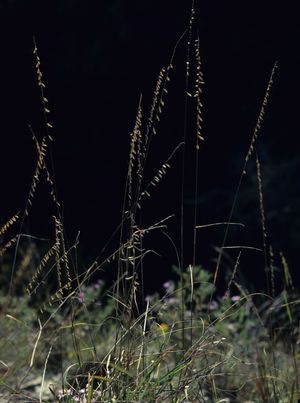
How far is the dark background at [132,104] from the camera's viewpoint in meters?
7.24

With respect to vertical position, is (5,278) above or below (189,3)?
below

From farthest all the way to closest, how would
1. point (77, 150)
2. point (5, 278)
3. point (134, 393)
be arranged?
point (77, 150) < point (5, 278) < point (134, 393)

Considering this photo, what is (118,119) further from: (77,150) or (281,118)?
(281,118)

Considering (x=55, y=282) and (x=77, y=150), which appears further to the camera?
(x=77, y=150)

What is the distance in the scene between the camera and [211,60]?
288 inches

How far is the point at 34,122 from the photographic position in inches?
292

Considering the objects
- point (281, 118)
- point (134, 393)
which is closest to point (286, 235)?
point (281, 118)

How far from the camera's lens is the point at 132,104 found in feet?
24.1

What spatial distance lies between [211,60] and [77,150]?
128cm

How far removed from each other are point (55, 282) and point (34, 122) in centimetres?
166

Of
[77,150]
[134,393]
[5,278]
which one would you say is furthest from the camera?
[77,150]

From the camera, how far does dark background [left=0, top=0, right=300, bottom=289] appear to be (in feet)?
23.7

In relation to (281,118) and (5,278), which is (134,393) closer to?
(5,278)

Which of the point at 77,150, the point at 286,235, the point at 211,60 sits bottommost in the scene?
the point at 286,235
